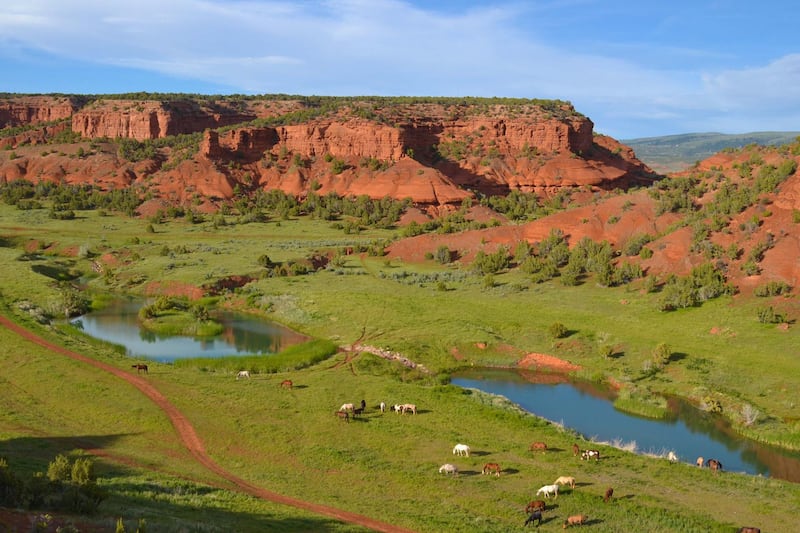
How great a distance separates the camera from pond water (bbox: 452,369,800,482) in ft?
95.5

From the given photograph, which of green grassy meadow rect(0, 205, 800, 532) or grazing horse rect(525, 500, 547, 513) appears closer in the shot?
grazing horse rect(525, 500, 547, 513)

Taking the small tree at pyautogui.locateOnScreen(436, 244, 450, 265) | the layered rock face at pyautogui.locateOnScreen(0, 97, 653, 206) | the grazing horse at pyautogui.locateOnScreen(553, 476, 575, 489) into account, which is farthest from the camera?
the layered rock face at pyautogui.locateOnScreen(0, 97, 653, 206)

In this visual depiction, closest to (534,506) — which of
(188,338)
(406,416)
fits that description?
(406,416)

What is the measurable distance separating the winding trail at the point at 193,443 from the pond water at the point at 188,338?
18.9 feet

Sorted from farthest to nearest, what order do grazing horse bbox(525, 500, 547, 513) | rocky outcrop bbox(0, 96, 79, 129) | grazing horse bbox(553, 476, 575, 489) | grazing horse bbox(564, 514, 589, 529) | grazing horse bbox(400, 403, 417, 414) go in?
1. rocky outcrop bbox(0, 96, 79, 129)
2. grazing horse bbox(400, 403, 417, 414)
3. grazing horse bbox(553, 476, 575, 489)
4. grazing horse bbox(525, 500, 547, 513)
5. grazing horse bbox(564, 514, 589, 529)

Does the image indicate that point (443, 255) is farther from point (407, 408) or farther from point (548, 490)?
point (548, 490)

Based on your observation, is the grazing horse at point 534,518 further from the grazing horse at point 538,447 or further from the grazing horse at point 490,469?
the grazing horse at point 538,447

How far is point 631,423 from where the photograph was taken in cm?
3338

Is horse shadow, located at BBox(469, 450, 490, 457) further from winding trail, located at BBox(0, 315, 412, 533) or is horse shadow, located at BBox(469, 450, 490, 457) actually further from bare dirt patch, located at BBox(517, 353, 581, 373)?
bare dirt patch, located at BBox(517, 353, 581, 373)

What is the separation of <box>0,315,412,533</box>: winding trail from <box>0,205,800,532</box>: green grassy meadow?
43 centimetres

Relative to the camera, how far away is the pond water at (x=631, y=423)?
95.5 ft

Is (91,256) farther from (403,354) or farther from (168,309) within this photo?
(403,354)

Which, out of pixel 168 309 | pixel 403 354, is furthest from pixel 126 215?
pixel 403 354

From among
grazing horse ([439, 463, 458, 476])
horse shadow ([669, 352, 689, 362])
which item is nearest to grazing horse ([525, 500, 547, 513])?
grazing horse ([439, 463, 458, 476])
